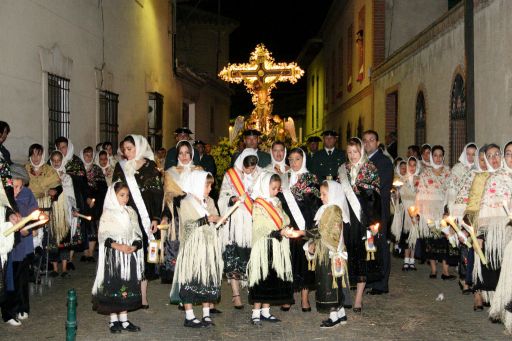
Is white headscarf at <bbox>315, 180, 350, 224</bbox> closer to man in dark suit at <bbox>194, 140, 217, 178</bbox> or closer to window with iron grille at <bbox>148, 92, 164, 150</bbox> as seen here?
man in dark suit at <bbox>194, 140, 217, 178</bbox>

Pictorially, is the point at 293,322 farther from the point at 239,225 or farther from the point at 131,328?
the point at 131,328

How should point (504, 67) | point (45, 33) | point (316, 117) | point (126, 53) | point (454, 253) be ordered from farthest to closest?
point (316, 117) < point (126, 53) < point (45, 33) < point (504, 67) < point (454, 253)

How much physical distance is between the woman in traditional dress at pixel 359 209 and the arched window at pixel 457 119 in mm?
6787

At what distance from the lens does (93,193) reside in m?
13.7

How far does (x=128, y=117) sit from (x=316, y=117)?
2819cm

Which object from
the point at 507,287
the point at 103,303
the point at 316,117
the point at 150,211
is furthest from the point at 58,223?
the point at 316,117

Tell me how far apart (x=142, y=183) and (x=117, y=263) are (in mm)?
1196

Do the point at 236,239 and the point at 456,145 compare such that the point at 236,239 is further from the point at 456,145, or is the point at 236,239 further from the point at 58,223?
the point at 456,145

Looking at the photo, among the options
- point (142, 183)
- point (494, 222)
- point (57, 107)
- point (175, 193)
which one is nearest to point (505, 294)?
point (494, 222)

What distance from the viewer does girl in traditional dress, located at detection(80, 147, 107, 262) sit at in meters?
13.5

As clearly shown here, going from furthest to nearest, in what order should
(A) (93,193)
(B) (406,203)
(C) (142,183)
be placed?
(A) (93,193), (B) (406,203), (C) (142,183)

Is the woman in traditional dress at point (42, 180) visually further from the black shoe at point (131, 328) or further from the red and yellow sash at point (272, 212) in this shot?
the red and yellow sash at point (272, 212)

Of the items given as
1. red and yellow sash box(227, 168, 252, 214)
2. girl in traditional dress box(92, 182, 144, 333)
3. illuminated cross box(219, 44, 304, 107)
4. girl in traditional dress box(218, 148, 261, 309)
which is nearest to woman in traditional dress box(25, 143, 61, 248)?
girl in traditional dress box(218, 148, 261, 309)

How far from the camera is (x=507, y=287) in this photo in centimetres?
777
